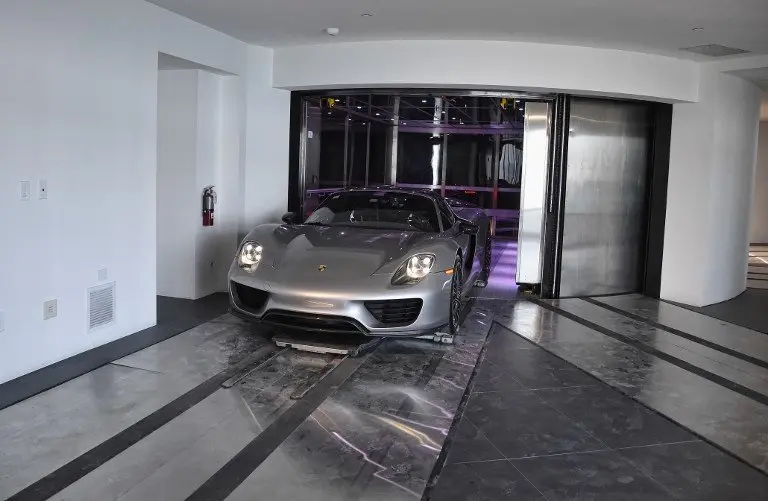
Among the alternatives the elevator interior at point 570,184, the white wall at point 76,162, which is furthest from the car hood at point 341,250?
the elevator interior at point 570,184

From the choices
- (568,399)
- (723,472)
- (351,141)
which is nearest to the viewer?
(723,472)

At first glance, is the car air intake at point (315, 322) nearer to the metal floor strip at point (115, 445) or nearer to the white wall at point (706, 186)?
the metal floor strip at point (115, 445)

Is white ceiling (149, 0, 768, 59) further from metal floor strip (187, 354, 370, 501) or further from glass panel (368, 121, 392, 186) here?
glass panel (368, 121, 392, 186)

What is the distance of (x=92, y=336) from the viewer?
15.3 ft

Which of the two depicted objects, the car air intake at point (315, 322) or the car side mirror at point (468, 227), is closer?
the car air intake at point (315, 322)

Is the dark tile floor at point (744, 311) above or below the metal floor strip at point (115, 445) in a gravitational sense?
above

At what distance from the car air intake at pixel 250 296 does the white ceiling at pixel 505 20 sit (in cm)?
227

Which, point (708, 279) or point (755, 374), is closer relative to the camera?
point (755, 374)

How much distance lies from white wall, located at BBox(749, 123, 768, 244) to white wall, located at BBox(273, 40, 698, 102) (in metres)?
8.85

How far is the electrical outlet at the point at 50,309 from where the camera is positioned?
419cm

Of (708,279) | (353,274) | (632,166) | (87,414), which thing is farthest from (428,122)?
(87,414)

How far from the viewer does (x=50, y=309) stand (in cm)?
423

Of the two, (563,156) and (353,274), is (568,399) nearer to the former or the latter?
(353,274)

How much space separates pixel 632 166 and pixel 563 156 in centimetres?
105
